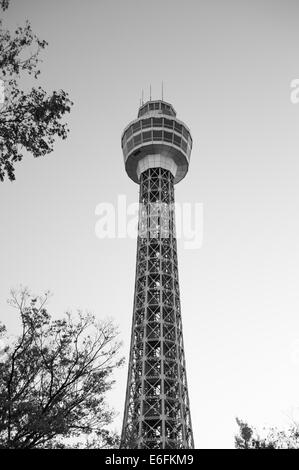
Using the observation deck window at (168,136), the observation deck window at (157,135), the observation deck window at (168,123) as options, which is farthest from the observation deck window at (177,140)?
the observation deck window at (157,135)

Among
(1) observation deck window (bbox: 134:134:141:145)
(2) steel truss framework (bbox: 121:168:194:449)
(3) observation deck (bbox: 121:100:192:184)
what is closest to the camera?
(2) steel truss framework (bbox: 121:168:194:449)

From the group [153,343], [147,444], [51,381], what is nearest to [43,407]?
[51,381]

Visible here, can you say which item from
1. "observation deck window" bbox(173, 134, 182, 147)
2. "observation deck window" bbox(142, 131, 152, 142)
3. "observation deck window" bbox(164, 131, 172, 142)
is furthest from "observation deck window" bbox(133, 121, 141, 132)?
"observation deck window" bbox(173, 134, 182, 147)

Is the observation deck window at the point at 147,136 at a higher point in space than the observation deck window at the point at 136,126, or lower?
lower

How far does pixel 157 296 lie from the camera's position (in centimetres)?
6294

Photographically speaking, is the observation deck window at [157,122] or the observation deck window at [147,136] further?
the observation deck window at [157,122]

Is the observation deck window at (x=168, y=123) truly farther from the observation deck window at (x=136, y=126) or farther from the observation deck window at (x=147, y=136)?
the observation deck window at (x=136, y=126)

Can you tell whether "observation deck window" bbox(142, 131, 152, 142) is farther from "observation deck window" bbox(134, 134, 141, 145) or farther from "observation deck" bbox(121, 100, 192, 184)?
"observation deck window" bbox(134, 134, 141, 145)

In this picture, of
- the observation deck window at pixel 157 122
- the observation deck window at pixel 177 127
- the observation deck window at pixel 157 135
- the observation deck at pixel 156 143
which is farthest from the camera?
the observation deck window at pixel 177 127

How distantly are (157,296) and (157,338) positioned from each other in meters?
6.29

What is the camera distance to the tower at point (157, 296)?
52.5 metres

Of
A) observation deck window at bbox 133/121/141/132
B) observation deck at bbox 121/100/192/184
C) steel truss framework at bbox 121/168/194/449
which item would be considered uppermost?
observation deck window at bbox 133/121/141/132

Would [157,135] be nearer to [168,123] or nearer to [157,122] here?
[157,122]

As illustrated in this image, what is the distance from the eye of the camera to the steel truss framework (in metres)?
52.1
